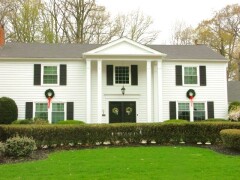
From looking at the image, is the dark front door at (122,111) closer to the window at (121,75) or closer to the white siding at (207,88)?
the window at (121,75)

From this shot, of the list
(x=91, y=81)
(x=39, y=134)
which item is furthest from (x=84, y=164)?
(x=91, y=81)

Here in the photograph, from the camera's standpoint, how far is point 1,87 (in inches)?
880

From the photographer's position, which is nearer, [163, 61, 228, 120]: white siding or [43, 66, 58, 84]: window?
[43, 66, 58, 84]: window

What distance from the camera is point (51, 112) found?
74.0 feet

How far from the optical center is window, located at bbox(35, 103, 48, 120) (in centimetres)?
2244

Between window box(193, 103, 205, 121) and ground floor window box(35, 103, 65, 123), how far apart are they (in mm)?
9304

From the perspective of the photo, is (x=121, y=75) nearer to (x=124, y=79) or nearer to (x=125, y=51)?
(x=124, y=79)

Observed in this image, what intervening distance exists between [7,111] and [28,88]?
2.41 meters

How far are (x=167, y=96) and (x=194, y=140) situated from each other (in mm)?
8107

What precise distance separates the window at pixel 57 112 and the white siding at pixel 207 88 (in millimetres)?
7172

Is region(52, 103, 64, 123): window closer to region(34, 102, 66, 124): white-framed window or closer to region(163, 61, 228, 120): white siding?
region(34, 102, 66, 124): white-framed window

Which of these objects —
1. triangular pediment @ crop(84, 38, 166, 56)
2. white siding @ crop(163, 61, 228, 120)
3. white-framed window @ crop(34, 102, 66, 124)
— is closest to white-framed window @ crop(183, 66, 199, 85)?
white siding @ crop(163, 61, 228, 120)

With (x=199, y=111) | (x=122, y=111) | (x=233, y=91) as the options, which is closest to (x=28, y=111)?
(x=122, y=111)

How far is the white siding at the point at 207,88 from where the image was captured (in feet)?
77.4
